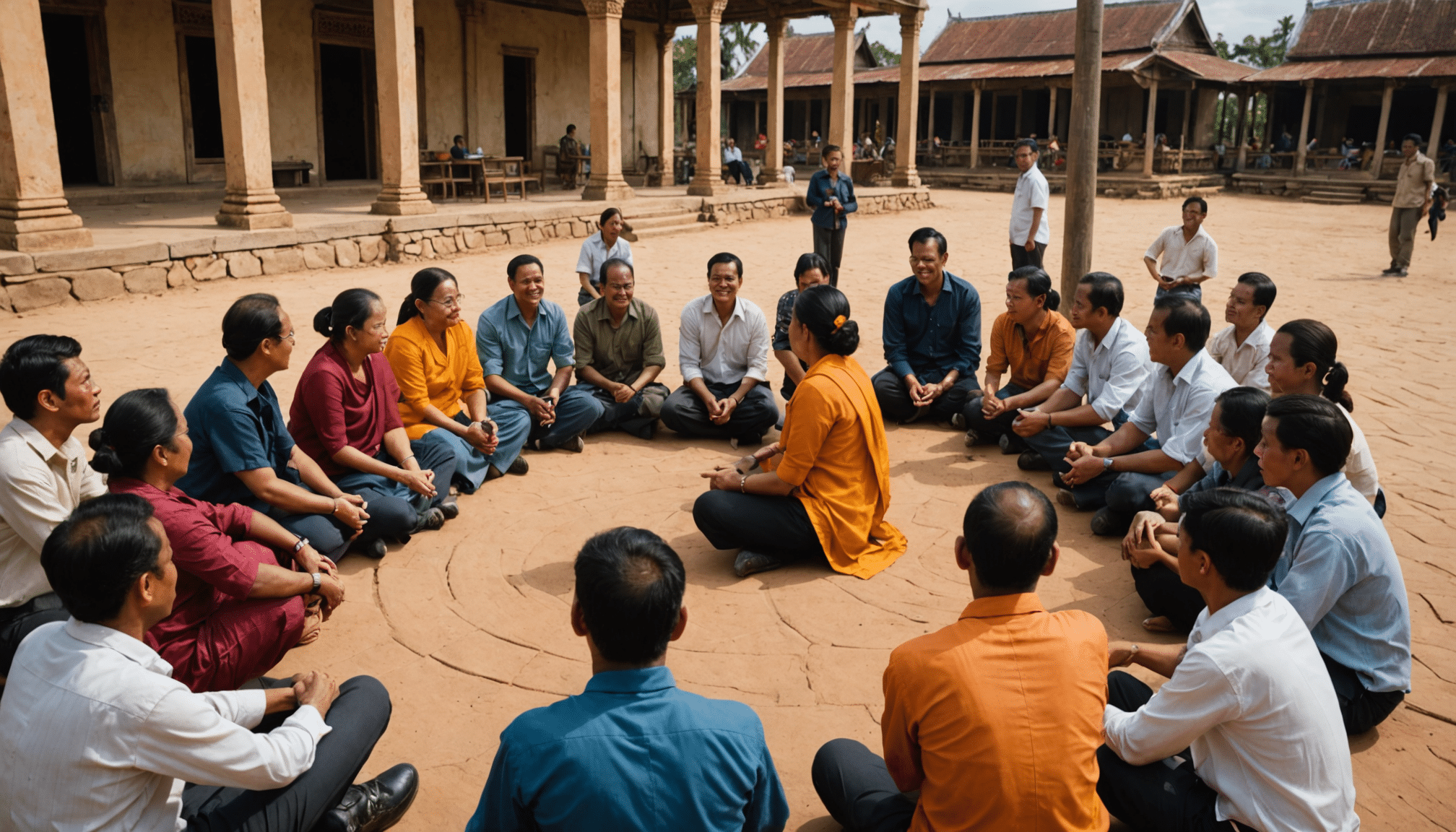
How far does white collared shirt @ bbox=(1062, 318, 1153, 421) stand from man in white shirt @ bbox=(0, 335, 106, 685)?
4.79m

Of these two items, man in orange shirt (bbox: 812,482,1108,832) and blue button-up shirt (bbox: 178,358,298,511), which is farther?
blue button-up shirt (bbox: 178,358,298,511)

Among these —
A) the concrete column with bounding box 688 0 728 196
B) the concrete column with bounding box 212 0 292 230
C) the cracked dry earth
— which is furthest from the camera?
the concrete column with bounding box 688 0 728 196

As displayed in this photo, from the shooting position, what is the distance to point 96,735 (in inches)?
80.4

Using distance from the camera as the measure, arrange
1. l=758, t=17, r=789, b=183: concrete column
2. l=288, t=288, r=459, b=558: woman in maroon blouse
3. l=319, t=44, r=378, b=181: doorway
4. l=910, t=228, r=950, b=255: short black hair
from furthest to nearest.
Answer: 1. l=758, t=17, r=789, b=183: concrete column
2. l=319, t=44, r=378, b=181: doorway
3. l=910, t=228, r=950, b=255: short black hair
4. l=288, t=288, r=459, b=558: woman in maroon blouse

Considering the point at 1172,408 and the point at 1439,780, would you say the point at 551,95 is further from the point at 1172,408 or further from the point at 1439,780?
the point at 1439,780

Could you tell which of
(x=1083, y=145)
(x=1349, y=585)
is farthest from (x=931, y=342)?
(x=1349, y=585)

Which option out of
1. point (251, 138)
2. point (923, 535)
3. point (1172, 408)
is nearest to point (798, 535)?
point (923, 535)

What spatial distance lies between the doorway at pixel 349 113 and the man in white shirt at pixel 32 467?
15757 mm

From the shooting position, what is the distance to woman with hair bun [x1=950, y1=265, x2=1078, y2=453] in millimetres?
5957

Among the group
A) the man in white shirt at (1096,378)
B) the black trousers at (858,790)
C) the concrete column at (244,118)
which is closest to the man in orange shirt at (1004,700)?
the black trousers at (858,790)

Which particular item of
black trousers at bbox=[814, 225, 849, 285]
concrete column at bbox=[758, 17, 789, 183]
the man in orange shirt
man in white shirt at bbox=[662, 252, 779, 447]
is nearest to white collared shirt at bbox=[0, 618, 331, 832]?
the man in orange shirt

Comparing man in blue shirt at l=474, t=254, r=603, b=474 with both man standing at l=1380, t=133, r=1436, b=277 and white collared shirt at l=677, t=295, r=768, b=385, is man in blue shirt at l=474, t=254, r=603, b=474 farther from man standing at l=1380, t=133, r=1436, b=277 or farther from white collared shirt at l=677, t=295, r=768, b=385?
man standing at l=1380, t=133, r=1436, b=277

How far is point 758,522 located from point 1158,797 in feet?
7.13

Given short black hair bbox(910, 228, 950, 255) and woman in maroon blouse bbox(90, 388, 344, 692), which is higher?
short black hair bbox(910, 228, 950, 255)
